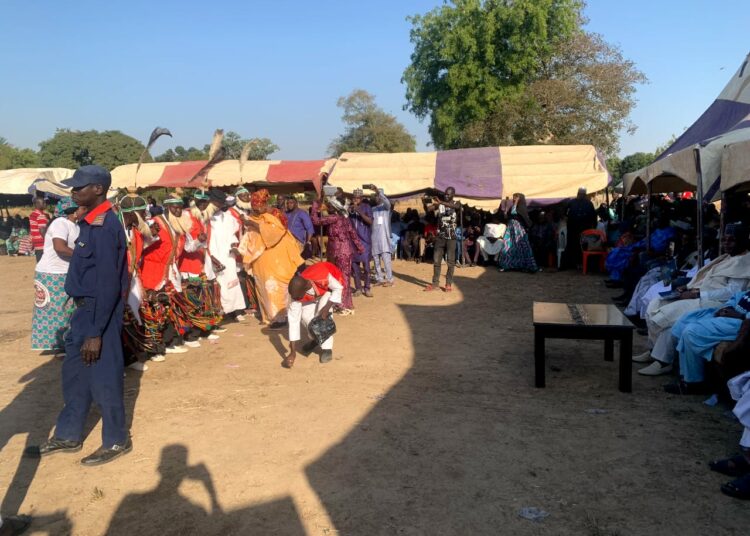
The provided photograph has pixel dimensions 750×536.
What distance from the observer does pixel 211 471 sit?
3.71 metres

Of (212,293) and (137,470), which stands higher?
(212,293)

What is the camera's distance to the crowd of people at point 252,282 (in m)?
3.87

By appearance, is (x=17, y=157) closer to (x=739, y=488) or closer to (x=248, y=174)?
(x=248, y=174)

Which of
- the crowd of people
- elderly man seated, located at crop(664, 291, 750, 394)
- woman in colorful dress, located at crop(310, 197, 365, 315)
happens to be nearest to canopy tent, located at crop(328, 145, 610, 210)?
the crowd of people

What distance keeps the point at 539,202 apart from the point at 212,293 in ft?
29.6

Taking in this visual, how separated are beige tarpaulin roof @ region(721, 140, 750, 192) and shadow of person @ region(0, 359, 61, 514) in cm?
602

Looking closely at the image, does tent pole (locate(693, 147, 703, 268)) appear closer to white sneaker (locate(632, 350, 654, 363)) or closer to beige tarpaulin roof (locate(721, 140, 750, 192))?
beige tarpaulin roof (locate(721, 140, 750, 192))

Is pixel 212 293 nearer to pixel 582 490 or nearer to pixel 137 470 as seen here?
pixel 137 470

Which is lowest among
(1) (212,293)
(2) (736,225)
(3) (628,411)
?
(3) (628,411)

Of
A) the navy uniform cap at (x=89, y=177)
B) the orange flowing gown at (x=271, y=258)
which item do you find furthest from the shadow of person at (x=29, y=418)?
the orange flowing gown at (x=271, y=258)

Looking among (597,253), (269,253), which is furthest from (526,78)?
(269,253)

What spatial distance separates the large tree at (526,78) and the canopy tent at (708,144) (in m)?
17.0

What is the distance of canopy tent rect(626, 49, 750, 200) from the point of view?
589 centimetres

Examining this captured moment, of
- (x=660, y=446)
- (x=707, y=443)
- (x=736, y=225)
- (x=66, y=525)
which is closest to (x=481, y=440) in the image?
(x=660, y=446)
